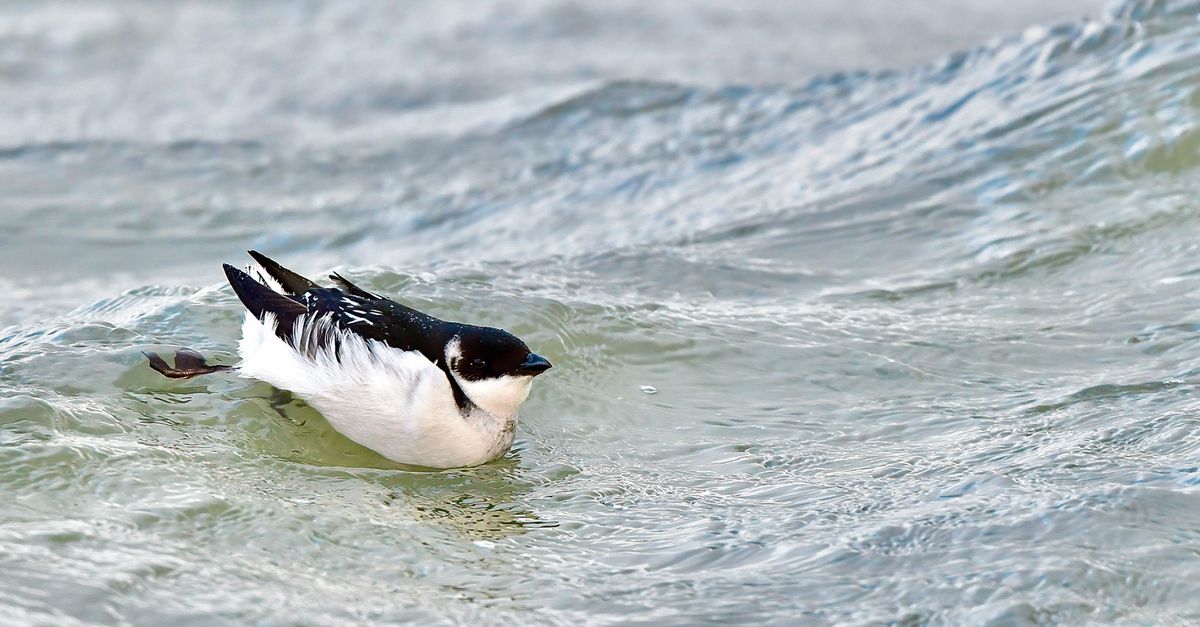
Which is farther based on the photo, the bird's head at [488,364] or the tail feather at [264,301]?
the tail feather at [264,301]

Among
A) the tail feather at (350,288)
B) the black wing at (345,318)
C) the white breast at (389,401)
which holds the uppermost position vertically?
the tail feather at (350,288)

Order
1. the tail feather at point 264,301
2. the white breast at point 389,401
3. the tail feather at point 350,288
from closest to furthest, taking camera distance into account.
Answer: the white breast at point 389,401, the tail feather at point 264,301, the tail feather at point 350,288

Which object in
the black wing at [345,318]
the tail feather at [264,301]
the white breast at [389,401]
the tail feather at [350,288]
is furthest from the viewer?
the tail feather at [350,288]

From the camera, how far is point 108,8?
54.7ft

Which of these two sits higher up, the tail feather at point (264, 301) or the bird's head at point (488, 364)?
the tail feather at point (264, 301)

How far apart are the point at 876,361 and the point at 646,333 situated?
1.23 m

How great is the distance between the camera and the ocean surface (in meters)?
4.95

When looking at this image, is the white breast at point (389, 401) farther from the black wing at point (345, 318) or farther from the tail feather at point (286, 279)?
the tail feather at point (286, 279)

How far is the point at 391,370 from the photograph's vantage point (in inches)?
231

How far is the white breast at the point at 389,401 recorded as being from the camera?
583 centimetres

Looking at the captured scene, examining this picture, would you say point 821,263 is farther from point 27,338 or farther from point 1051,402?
point 27,338

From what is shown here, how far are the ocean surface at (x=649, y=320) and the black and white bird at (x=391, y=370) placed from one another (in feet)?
0.49

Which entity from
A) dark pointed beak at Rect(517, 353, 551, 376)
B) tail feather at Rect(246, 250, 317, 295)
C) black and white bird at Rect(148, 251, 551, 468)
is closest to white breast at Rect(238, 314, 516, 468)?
black and white bird at Rect(148, 251, 551, 468)

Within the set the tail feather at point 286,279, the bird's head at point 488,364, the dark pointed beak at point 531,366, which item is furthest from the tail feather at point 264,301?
the dark pointed beak at point 531,366
